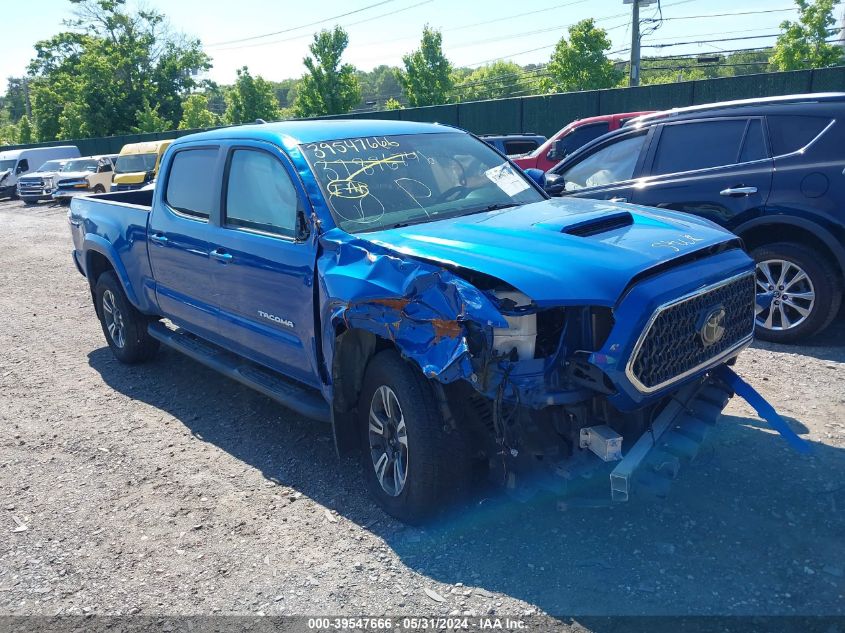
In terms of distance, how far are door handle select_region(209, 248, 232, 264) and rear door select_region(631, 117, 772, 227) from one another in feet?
12.7

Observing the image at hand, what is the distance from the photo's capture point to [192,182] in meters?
5.25

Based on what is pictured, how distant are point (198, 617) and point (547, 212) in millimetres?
2669

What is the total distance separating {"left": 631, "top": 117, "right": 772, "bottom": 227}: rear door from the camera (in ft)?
20.0

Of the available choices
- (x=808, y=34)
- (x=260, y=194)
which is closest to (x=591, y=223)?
(x=260, y=194)

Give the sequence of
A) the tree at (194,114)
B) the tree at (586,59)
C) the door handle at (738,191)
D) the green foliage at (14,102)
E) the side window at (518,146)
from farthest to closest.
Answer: the green foliage at (14,102) < the tree at (194,114) < the tree at (586,59) < the side window at (518,146) < the door handle at (738,191)

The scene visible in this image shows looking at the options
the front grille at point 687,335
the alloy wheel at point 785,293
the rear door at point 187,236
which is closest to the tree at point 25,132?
the rear door at point 187,236

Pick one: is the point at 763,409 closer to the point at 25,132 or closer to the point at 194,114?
the point at 194,114

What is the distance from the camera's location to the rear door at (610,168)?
687 centimetres

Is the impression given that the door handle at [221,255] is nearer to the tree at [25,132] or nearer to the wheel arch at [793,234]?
the wheel arch at [793,234]

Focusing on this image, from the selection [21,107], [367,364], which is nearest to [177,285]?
[367,364]

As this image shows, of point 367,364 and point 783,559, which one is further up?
point 367,364

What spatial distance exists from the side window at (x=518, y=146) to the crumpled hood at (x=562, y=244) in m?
12.9

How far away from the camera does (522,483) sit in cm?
327

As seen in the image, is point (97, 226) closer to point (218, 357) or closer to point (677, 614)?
point (218, 357)
